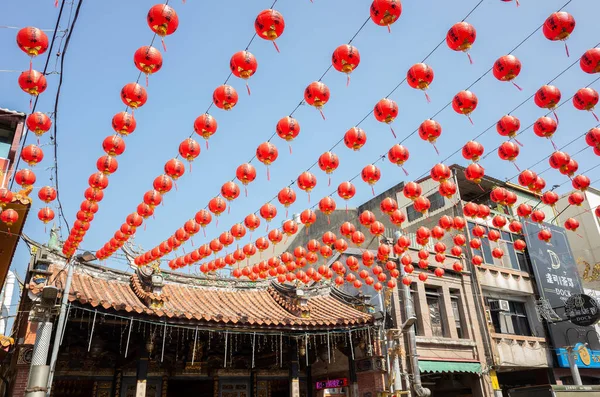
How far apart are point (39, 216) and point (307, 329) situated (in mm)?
8047

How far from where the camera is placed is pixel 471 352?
1769 cm

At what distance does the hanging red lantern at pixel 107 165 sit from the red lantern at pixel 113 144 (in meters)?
0.40

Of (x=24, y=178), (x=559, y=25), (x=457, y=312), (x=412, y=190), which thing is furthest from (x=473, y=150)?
(x=457, y=312)

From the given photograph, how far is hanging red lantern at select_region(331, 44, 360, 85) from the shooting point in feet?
22.3

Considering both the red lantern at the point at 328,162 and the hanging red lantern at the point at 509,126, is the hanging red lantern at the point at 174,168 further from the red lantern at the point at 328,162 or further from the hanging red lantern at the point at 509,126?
the hanging red lantern at the point at 509,126

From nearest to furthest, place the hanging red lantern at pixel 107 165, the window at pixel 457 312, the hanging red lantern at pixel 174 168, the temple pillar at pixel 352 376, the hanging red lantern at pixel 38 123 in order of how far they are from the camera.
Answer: the hanging red lantern at pixel 38 123, the hanging red lantern at pixel 107 165, the hanging red lantern at pixel 174 168, the temple pillar at pixel 352 376, the window at pixel 457 312

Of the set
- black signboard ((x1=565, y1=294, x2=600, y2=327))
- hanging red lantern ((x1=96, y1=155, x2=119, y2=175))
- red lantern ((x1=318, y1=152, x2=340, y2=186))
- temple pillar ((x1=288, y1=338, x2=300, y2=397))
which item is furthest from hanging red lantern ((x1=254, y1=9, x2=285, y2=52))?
black signboard ((x1=565, y1=294, x2=600, y2=327))

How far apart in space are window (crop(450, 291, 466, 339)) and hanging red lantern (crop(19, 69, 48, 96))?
672 inches

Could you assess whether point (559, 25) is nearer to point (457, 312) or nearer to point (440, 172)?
point (440, 172)

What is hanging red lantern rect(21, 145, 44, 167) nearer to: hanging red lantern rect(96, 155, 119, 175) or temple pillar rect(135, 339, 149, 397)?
hanging red lantern rect(96, 155, 119, 175)

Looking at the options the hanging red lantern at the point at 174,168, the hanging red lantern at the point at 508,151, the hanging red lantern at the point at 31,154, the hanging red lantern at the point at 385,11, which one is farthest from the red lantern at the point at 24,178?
the hanging red lantern at the point at 508,151

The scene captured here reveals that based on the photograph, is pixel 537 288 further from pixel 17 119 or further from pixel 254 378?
pixel 17 119

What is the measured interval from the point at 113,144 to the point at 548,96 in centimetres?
822

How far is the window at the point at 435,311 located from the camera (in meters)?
17.6
